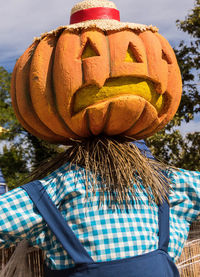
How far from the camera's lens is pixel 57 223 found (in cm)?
176

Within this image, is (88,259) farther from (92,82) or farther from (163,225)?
(92,82)

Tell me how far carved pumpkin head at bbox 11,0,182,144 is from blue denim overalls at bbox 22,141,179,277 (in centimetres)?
39

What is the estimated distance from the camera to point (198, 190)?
6.70ft

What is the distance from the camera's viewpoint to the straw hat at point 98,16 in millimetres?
1911

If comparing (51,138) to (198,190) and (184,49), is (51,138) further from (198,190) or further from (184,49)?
(184,49)

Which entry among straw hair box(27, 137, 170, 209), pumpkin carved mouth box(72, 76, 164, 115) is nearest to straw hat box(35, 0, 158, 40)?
pumpkin carved mouth box(72, 76, 164, 115)

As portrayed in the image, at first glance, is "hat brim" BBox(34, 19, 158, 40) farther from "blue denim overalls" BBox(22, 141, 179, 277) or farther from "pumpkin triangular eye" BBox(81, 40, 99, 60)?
"blue denim overalls" BBox(22, 141, 179, 277)

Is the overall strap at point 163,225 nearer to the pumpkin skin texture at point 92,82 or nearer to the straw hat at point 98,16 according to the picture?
the pumpkin skin texture at point 92,82

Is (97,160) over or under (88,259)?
over

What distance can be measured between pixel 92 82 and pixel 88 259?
0.84 meters

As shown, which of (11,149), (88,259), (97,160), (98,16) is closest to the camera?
(88,259)

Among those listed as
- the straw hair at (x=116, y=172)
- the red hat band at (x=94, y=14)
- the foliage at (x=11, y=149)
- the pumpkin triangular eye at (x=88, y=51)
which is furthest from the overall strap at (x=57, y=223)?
the foliage at (x=11, y=149)

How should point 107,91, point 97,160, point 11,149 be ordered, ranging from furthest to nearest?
point 11,149 < point 97,160 < point 107,91

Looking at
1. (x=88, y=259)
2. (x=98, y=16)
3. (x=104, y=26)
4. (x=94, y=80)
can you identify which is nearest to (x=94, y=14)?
(x=98, y=16)
